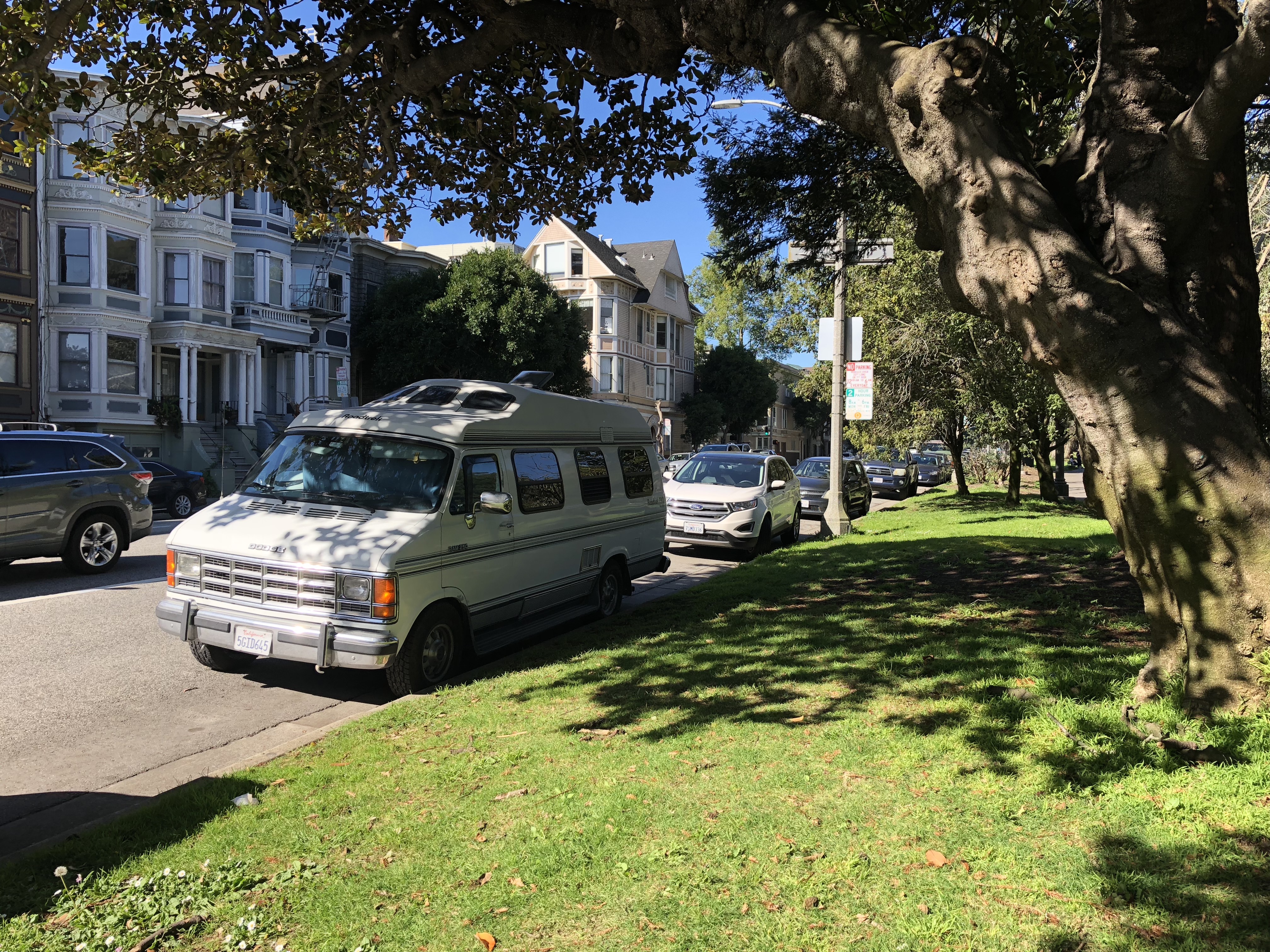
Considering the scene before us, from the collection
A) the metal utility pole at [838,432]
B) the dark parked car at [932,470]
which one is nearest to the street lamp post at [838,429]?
the metal utility pole at [838,432]

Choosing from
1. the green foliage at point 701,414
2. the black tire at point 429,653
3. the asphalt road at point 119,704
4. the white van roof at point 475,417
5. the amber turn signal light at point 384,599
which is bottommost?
the asphalt road at point 119,704

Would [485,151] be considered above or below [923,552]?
above

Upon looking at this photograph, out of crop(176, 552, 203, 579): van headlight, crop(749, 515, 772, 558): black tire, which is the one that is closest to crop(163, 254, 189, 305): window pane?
crop(749, 515, 772, 558): black tire

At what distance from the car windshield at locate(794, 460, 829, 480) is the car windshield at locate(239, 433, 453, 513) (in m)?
16.7

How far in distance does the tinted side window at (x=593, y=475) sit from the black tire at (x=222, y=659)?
338 cm

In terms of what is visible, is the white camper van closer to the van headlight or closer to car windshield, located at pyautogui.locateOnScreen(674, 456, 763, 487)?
the van headlight

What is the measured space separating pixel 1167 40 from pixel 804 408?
80594 millimetres

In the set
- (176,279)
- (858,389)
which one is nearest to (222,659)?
(858,389)

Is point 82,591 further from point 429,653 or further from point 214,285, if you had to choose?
point 214,285

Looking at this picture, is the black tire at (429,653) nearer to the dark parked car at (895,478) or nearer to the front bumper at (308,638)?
the front bumper at (308,638)

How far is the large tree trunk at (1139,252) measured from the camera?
4391mm

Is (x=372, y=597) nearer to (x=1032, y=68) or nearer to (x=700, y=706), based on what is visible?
(x=700, y=706)

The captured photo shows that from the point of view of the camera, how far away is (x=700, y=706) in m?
5.64

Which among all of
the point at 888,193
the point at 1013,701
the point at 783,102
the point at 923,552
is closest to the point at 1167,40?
the point at 1013,701
